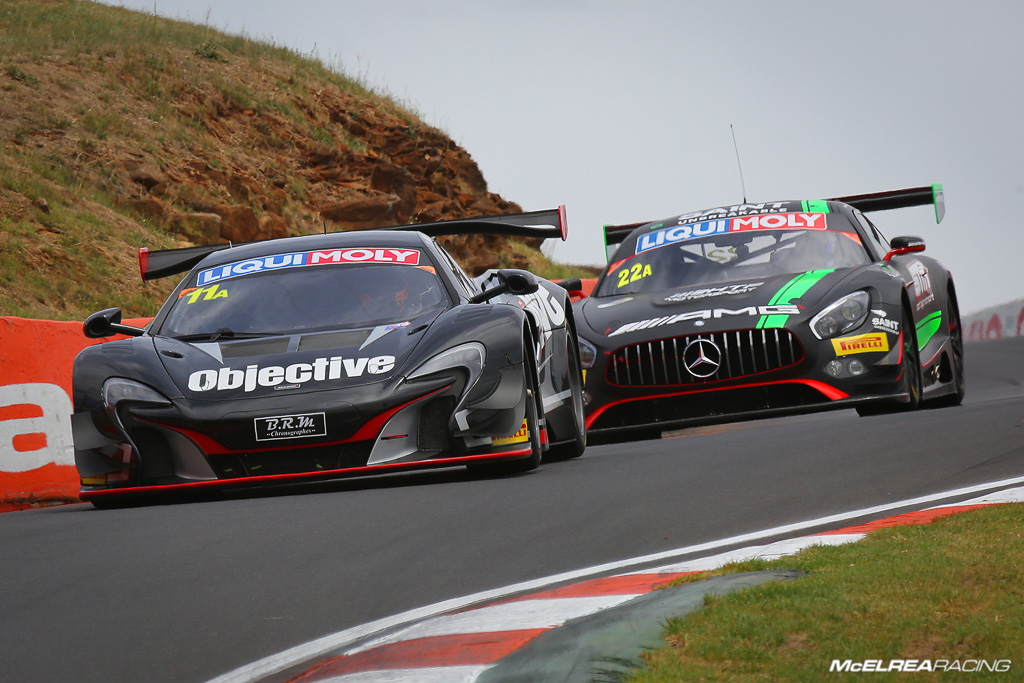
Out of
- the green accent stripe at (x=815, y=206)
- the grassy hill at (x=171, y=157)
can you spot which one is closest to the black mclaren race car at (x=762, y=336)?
the green accent stripe at (x=815, y=206)

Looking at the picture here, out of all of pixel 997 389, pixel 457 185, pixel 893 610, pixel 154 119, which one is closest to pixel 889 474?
pixel 893 610

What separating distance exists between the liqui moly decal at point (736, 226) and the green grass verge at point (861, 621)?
21.7 ft

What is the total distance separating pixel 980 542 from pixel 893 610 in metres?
0.98

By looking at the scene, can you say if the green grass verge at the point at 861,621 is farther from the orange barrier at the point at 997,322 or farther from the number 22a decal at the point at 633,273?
the orange barrier at the point at 997,322

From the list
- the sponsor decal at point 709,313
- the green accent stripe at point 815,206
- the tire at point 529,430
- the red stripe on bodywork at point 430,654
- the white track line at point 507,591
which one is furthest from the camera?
the green accent stripe at point 815,206

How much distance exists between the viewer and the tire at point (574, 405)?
27.6 feet

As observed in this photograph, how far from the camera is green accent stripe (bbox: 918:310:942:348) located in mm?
9953

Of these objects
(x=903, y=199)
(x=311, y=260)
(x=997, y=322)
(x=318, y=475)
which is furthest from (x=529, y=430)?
(x=997, y=322)

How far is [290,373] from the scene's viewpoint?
6.66 meters

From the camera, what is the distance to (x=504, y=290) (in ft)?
24.7

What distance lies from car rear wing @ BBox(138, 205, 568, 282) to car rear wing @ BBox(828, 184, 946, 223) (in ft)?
12.7

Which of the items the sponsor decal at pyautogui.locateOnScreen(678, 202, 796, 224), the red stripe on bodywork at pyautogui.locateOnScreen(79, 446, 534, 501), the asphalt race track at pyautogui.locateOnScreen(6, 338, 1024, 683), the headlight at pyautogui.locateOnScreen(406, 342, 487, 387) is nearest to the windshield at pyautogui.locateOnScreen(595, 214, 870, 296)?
the sponsor decal at pyautogui.locateOnScreen(678, 202, 796, 224)

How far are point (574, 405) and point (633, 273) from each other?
7.32 ft

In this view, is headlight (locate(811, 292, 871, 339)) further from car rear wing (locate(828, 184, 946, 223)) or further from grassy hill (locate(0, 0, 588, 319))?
grassy hill (locate(0, 0, 588, 319))
